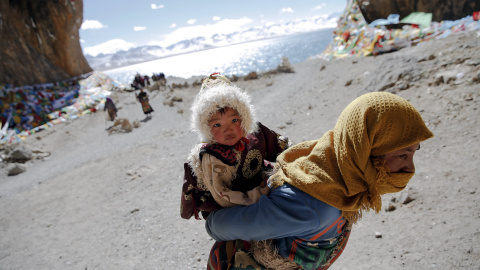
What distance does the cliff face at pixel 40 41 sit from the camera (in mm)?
19047

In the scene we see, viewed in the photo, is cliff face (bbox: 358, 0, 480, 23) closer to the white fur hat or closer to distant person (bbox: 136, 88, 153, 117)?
distant person (bbox: 136, 88, 153, 117)

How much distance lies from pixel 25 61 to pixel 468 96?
25.5 m

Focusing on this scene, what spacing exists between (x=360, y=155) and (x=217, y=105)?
3.20 ft

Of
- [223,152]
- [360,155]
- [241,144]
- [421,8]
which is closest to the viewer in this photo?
[360,155]

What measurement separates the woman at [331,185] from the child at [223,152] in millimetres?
181

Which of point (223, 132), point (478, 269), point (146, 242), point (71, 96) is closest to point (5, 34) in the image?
point (71, 96)

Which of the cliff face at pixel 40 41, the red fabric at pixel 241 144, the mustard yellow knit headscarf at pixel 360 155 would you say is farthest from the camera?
the cliff face at pixel 40 41

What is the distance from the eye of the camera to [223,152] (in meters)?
1.71

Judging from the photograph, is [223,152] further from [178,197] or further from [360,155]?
[178,197]

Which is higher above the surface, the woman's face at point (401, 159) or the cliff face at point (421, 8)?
the cliff face at point (421, 8)

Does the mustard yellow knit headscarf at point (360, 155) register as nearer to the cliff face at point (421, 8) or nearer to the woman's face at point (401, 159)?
the woman's face at point (401, 159)

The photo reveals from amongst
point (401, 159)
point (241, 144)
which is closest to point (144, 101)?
point (241, 144)

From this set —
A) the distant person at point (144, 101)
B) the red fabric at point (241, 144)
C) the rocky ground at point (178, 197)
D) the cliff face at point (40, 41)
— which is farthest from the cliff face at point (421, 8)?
the cliff face at point (40, 41)

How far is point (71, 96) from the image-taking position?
19891 mm
